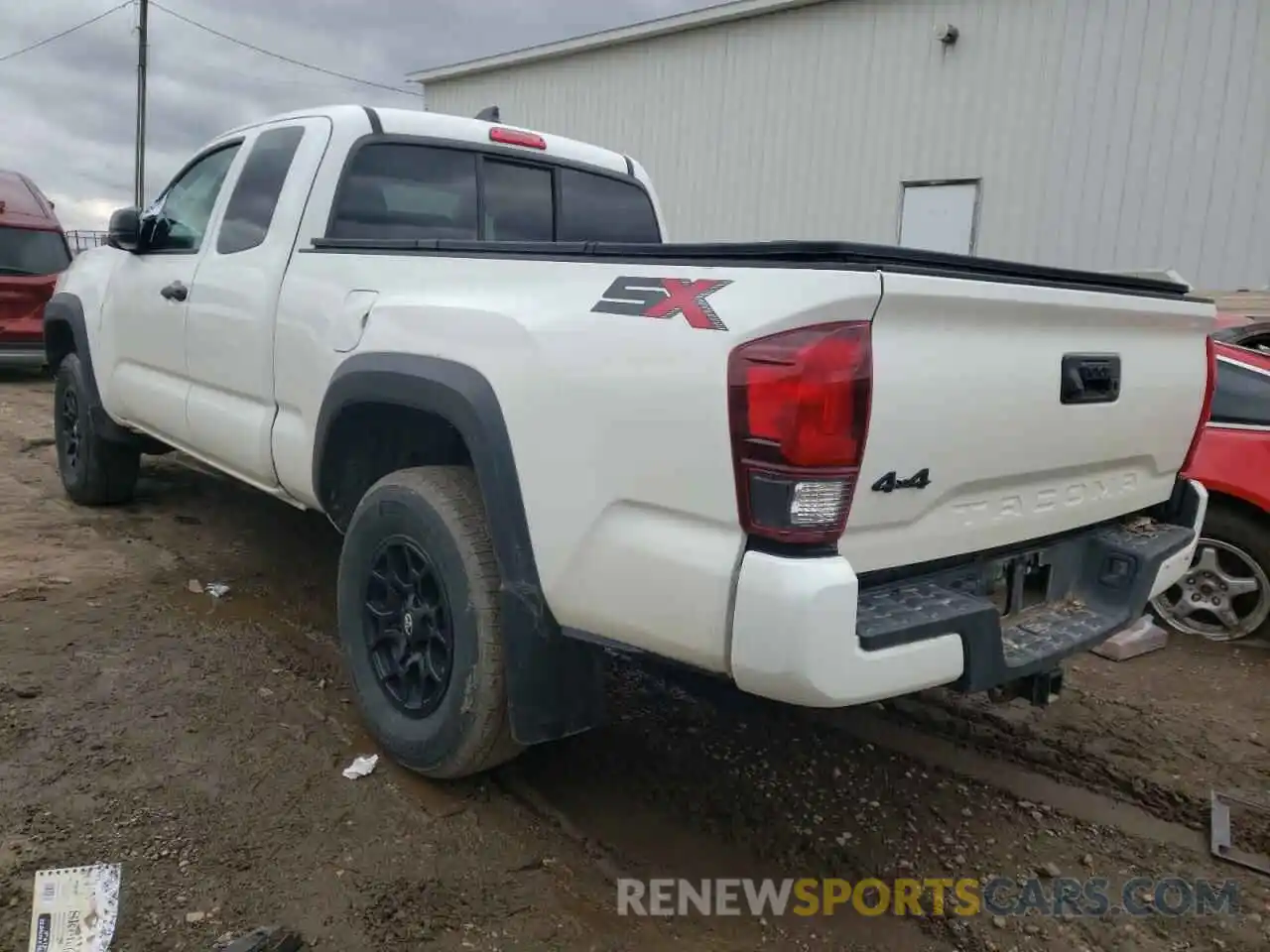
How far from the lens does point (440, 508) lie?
2.64m

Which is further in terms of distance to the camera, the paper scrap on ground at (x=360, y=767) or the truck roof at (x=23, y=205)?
the truck roof at (x=23, y=205)

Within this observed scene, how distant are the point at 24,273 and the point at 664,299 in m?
12.0

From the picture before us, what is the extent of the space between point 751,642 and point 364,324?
5.44 ft

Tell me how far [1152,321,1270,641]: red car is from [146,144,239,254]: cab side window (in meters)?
4.51

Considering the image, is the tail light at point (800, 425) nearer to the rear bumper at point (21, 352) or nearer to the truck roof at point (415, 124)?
→ the truck roof at point (415, 124)

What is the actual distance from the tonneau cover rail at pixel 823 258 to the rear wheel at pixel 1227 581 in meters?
1.97

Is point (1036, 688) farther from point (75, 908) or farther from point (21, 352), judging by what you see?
point (21, 352)

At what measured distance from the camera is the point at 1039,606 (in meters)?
2.65


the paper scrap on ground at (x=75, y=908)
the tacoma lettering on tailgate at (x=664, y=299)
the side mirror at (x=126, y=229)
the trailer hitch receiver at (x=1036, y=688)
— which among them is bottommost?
the paper scrap on ground at (x=75, y=908)

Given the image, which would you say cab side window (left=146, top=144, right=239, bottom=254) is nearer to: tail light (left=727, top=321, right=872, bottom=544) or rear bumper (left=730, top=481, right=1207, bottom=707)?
tail light (left=727, top=321, right=872, bottom=544)

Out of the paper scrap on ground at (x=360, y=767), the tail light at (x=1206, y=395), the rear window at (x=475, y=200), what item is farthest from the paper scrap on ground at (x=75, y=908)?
the tail light at (x=1206, y=395)

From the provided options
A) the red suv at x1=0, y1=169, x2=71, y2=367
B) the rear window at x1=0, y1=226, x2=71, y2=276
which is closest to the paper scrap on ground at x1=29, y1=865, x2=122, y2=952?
the red suv at x1=0, y1=169, x2=71, y2=367

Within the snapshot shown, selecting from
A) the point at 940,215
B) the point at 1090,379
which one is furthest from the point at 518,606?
the point at 940,215

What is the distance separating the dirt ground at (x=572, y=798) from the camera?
2.38 metres
